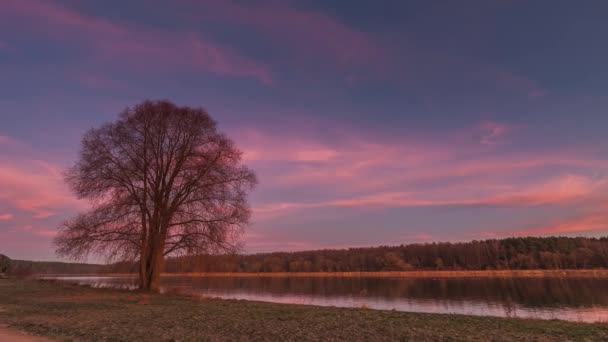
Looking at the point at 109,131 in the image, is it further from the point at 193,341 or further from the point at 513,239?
the point at 513,239

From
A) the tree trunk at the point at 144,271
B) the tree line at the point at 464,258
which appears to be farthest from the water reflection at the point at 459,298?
the tree line at the point at 464,258

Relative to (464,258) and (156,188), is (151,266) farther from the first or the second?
(464,258)

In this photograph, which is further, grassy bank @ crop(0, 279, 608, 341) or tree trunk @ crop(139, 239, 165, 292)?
tree trunk @ crop(139, 239, 165, 292)

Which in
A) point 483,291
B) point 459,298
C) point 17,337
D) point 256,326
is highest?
point 17,337

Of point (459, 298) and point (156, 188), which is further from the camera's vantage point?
point (459, 298)

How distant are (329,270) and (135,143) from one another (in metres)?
140

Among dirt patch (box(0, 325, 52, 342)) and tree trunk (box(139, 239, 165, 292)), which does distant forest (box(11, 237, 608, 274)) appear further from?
dirt patch (box(0, 325, 52, 342))

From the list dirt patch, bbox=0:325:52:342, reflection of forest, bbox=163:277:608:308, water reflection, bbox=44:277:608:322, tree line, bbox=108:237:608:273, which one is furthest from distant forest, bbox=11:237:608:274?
dirt patch, bbox=0:325:52:342

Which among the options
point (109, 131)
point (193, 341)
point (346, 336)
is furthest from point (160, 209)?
point (346, 336)

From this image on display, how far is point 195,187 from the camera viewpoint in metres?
22.6

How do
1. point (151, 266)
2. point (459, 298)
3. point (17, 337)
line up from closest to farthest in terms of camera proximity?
point (17, 337), point (151, 266), point (459, 298)

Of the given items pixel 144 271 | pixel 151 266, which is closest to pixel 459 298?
pixel 151 266

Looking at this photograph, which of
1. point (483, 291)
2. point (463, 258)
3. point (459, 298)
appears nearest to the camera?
point (459, 298)

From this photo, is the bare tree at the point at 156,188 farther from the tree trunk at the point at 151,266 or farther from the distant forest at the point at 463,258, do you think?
the distant forest at the point at 463,258
